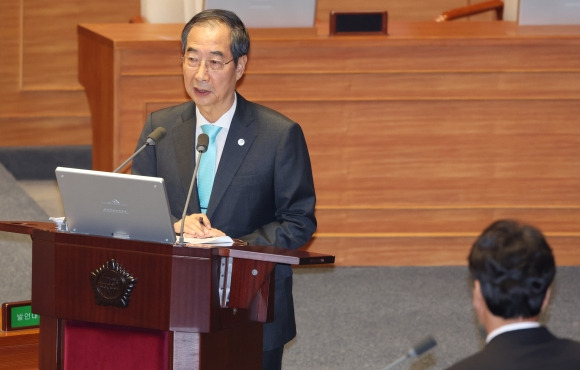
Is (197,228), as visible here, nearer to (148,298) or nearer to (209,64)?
(148,298)

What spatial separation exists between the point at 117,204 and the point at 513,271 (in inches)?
42.4

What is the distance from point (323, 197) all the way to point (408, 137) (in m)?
0.54

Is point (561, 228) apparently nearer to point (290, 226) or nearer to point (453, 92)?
point (453, 92)

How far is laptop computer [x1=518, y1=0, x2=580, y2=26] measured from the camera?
20.7 ft

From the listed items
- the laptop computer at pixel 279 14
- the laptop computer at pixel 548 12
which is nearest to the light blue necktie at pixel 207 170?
the laptop computer at pixel 279 14

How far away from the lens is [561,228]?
6.24 m

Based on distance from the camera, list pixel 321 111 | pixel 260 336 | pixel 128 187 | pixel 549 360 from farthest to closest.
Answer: pixel 321 111
pixel 260 336
pixel 128 187
pixel 549 360

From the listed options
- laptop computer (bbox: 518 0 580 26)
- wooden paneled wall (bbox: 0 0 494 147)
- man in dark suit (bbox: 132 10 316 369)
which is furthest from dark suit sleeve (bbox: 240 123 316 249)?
wooden paneled wall (bbox: 0 0 494 147)

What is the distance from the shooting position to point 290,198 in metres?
3.35

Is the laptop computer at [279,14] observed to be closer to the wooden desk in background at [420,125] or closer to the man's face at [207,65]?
the wooden desk in background at [420,125]

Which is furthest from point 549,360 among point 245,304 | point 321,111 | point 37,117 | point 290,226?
point 37,117

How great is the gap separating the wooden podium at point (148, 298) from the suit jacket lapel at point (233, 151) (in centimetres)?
36

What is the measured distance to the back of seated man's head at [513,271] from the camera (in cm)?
223

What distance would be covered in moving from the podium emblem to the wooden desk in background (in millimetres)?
2945
